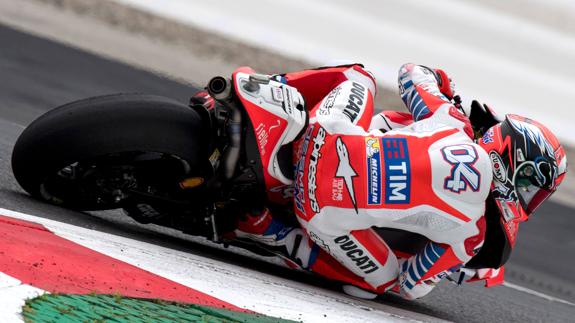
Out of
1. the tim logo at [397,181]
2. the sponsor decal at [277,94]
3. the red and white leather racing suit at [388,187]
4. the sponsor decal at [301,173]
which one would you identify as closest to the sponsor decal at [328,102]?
the red and white leather racing suit at [388,187]

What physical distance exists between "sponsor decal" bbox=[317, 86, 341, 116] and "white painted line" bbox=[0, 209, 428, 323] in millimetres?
776

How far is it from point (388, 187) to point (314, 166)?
33 centimetres

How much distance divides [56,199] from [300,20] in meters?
5.98

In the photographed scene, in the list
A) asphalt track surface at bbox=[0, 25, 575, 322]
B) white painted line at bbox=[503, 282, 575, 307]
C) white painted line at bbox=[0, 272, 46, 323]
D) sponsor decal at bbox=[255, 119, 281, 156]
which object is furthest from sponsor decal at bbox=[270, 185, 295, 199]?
white painted line at bbox=[503, 282, 575, 307]

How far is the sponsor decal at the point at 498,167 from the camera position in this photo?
4750 millimetres

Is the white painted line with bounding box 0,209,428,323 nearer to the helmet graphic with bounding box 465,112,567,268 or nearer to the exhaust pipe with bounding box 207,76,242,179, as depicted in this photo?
the exhaust pipe with bounding box 207,76,242,179

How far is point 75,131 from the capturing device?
429cm


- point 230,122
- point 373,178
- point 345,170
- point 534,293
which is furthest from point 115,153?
point 534,293

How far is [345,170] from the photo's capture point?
459 centimetres

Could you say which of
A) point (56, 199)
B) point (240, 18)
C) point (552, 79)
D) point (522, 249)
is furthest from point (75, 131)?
point (552, 79)

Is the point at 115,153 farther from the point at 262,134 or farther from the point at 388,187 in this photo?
the point at 388,187

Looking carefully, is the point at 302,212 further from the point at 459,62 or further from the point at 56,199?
the point at 459,62

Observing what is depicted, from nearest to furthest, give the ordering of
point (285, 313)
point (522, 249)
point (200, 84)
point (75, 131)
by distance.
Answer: point (285, 313) → point (75, 131) → point (522, 249) → point (200, 84)

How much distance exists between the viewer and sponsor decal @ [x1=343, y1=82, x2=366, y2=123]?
4781 millimetres
